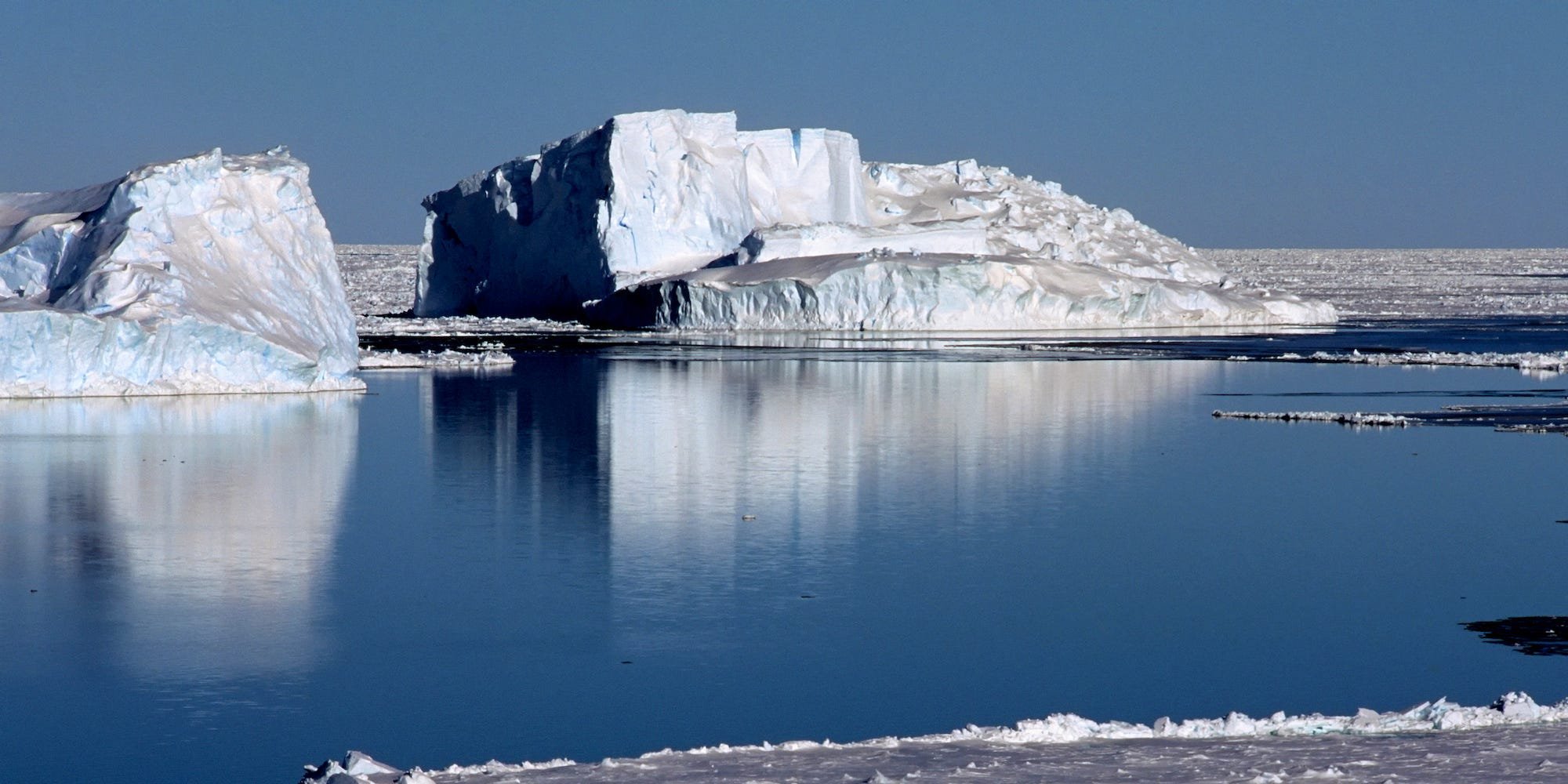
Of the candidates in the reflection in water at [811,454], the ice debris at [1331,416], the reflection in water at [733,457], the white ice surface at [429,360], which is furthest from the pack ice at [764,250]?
the ice debris at [1331,416]

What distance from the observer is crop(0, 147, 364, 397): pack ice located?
15820 millimetres

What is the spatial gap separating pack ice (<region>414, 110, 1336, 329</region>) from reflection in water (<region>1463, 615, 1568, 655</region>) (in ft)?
89.5

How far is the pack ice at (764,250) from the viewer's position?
114ft

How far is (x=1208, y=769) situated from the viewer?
4.37 meters

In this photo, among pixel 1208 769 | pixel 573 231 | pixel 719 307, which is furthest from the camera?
pixel 573 231

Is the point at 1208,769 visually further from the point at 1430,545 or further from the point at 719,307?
the point at 719,307

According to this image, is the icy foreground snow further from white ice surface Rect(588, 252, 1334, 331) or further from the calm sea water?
white ice surface Rect(588, 252, 1334, 331)

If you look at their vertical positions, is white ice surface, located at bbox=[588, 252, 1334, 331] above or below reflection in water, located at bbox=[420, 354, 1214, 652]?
above

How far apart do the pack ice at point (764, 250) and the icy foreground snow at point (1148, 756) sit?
A: 29.1 meters

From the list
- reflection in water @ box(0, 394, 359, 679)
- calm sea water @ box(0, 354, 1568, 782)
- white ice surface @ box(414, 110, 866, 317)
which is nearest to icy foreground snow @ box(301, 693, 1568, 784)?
calm sea water @ box(0, 354, 1568, 782)

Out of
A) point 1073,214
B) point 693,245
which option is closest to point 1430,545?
point 693,245

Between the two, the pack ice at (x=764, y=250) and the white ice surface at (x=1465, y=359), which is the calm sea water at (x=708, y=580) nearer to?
the white ice surface at (x=1465, y=359)

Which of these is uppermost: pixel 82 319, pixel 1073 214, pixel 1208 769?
pixel 1073 214

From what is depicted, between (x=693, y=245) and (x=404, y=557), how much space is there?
98.7ft
